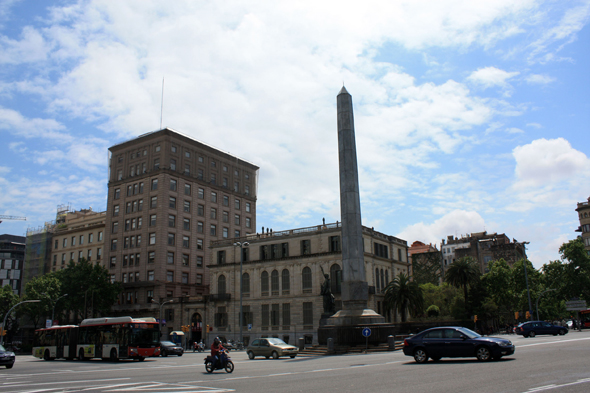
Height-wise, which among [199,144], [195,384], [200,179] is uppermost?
[199,144]

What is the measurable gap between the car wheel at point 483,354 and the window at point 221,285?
50.3 meters

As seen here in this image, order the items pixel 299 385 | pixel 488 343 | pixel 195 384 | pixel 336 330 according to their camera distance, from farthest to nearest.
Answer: pixel 336 330
pixel 488 343
pixel 195 384
pixel 299 385

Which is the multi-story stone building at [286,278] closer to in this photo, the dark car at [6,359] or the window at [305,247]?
the window at [305,247]

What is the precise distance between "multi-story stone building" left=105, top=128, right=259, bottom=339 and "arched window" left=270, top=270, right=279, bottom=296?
11.4m

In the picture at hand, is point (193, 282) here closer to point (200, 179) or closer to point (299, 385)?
point (200, 179)

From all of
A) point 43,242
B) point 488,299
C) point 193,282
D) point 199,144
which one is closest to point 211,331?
point 193,282

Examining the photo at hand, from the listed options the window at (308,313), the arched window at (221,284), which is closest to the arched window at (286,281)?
the window at (308,313)

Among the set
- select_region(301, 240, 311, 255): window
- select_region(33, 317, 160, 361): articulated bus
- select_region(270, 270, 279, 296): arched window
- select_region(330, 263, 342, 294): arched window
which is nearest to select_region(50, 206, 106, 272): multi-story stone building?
select_region(270, 270, 279, 296): arched window

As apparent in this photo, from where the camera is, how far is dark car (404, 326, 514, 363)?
1623cm

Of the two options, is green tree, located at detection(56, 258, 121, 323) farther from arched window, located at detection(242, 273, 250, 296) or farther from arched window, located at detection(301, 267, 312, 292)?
arched window, located at detection(301, 267, 312, 292)

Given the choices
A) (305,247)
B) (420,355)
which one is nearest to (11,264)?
(305,247)

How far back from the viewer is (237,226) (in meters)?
84.6

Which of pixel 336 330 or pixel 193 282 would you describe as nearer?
pixel 336 330

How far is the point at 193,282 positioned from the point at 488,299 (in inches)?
1743
